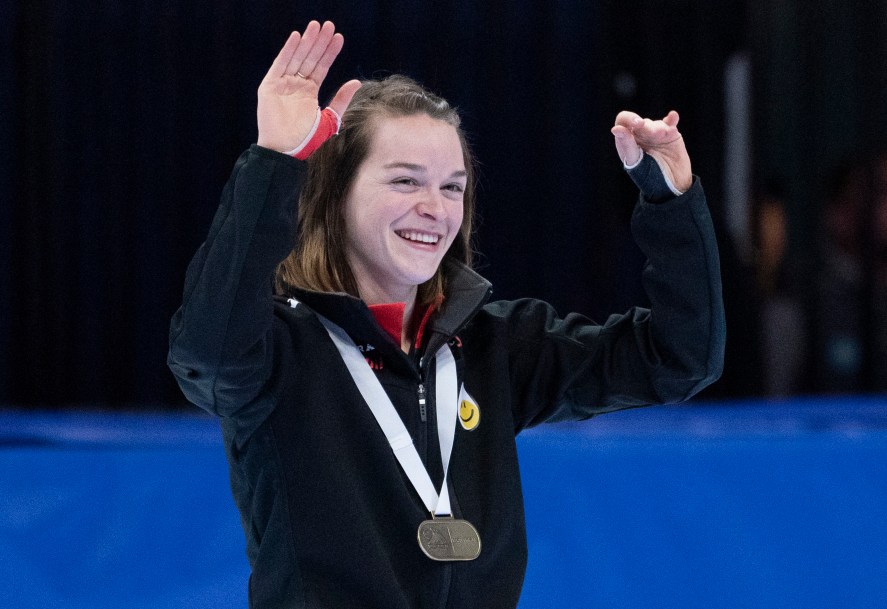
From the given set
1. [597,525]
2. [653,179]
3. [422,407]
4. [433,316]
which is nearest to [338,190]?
[433,316]

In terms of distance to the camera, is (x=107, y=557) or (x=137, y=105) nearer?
(x=107, y=557)

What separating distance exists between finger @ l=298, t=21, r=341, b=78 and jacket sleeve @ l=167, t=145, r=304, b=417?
130mm

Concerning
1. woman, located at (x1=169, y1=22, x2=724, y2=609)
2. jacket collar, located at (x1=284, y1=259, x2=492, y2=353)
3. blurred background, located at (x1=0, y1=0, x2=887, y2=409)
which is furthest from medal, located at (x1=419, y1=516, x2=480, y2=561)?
blurred background, located at (x1=0, y1=0, x2=887, y2=409)

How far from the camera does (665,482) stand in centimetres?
208

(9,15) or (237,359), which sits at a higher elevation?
(9,15)

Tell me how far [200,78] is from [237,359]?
3109mm

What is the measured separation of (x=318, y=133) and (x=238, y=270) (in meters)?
0.21

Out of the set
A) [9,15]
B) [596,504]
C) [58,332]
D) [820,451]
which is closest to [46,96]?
[9,15]

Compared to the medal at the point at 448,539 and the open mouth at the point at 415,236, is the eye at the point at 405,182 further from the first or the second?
the medal at the point at 448,539

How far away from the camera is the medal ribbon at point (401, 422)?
143 centimetres

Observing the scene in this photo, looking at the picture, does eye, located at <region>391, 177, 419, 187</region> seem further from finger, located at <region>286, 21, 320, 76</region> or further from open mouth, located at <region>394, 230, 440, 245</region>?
finger, located at <region>286, 21, 320, 76</region>

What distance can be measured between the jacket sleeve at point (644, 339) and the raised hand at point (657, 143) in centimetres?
4

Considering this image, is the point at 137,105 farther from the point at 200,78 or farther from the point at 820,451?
the point at 820,451

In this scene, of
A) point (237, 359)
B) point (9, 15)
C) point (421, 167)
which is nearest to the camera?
point (237, 359)
